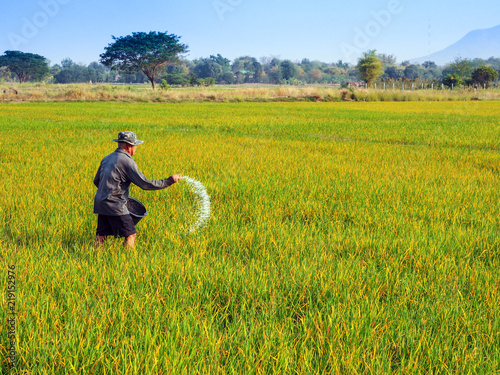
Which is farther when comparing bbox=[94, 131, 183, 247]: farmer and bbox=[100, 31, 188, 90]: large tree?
bbox=[100, 31, 188, 90]: large tree

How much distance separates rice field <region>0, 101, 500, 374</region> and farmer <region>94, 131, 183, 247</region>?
0.21m

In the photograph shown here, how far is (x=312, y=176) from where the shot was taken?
571 centimetres

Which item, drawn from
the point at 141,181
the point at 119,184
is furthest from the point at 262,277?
the point at 119,184

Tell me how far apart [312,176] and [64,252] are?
3630 millimetres

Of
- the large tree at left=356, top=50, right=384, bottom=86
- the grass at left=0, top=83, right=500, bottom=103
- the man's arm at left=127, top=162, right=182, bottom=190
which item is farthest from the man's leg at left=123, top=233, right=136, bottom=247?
the large tree at left=356, top=50, right=384, bottom=86

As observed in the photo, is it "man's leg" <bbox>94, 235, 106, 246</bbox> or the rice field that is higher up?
"man's leg" <bbox>94, 235, 106, 246</bbox>

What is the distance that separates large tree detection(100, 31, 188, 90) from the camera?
5059cm

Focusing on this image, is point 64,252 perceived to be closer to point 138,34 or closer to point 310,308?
point 310,308

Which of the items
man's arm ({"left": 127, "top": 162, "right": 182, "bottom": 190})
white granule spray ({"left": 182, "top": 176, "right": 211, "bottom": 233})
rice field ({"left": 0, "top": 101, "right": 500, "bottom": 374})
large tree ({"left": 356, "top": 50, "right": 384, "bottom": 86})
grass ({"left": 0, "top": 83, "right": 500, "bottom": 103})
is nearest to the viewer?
rice field ({"left": 0, "top": 101, "right": 500, "bottom": 374})

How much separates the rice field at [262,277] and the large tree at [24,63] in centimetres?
7348

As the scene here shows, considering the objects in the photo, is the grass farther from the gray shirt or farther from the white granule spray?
the gray shirt

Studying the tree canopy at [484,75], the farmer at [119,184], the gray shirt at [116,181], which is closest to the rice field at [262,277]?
the farmer at [119,184]

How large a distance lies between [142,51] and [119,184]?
5180 centimetres

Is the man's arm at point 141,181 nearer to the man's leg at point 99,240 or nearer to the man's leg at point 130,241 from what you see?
the man's leg at point 130,241
